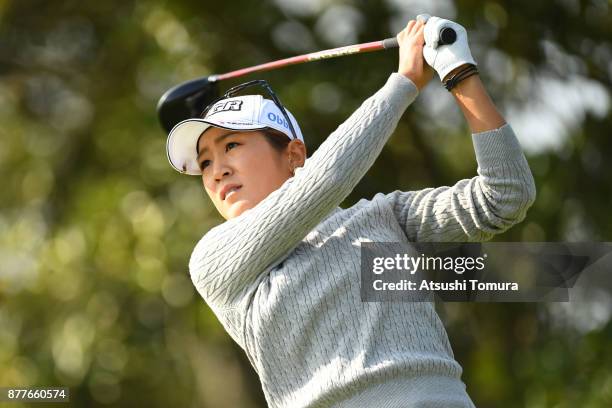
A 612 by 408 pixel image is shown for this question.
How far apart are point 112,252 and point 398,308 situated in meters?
5.46

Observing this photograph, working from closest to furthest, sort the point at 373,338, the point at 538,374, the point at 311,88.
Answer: the point at 373,338 < the point at 538,374 < the point at 311,88

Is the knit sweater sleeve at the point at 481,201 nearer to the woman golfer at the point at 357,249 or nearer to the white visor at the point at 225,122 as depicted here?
the woman golfer at the point at 357,249

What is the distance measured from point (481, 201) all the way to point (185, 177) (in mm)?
5281

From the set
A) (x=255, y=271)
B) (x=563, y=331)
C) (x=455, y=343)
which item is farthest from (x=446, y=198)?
(x=455, y=343)

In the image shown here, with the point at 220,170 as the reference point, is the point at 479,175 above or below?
below

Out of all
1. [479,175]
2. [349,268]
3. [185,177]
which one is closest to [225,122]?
[349,268]

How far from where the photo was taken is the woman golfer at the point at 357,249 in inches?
92.0

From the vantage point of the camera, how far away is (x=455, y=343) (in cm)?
749

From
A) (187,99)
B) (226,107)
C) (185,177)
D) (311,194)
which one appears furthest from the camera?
(185,177)

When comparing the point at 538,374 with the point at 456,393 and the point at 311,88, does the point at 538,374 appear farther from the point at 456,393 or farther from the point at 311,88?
the point at 456,393

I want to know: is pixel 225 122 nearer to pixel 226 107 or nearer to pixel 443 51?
pixel 226 107

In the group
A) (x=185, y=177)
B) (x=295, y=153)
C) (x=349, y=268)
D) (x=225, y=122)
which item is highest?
(x=225, y=122)

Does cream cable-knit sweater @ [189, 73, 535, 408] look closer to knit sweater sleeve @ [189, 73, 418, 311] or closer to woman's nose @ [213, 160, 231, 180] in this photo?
knit sweater sleeve @ [189, 73, 418, 311]

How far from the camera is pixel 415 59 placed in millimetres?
2471
